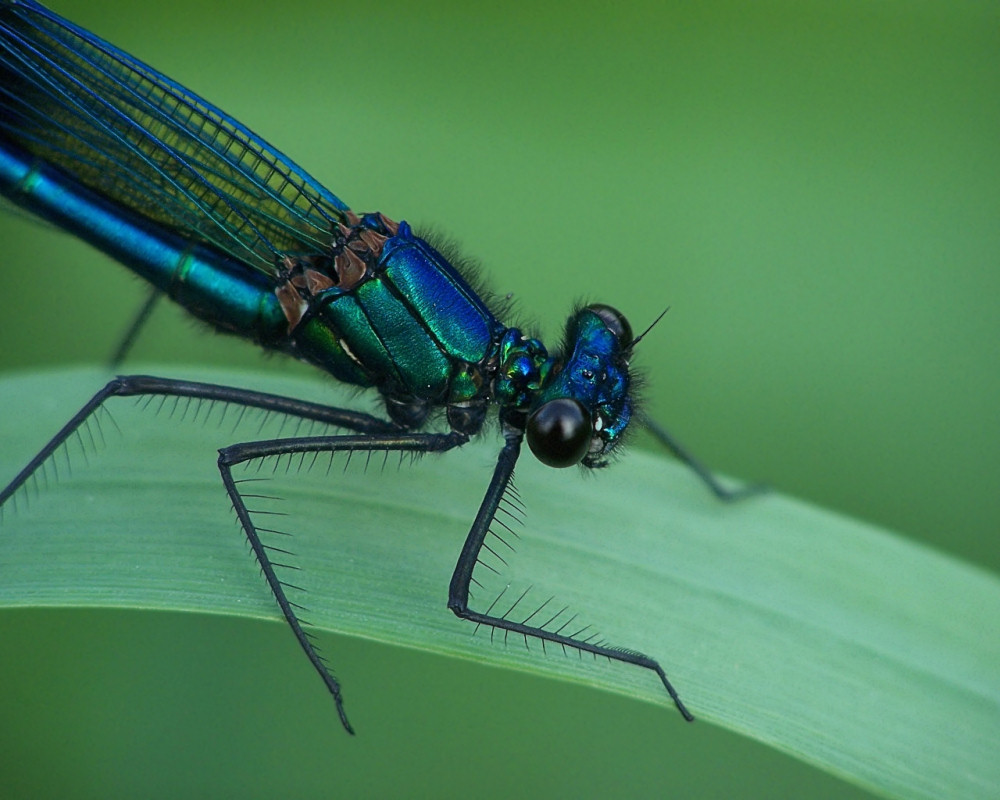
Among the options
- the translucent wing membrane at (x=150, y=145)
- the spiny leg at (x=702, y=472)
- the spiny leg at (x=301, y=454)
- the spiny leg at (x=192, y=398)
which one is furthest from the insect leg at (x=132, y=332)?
the spiny leg at (x=702, y=472)

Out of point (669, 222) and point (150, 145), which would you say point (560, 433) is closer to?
point (669, 222)

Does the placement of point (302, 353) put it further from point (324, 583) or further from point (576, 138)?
point (576, 138)

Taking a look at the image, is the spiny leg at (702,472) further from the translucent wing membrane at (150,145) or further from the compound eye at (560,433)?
the translucent wing membrane at (150,145)

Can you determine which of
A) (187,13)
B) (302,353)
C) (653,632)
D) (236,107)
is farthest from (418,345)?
(187,13)

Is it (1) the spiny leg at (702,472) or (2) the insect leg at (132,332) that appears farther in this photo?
(2) the insect leg at (132,332)

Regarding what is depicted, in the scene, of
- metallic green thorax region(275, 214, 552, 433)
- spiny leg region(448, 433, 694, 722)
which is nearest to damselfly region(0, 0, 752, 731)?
metallic green thorax region(275, 214, 552, 433)

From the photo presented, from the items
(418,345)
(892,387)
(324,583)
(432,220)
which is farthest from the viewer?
(432,220)

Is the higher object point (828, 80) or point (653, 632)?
point (828, 80)
